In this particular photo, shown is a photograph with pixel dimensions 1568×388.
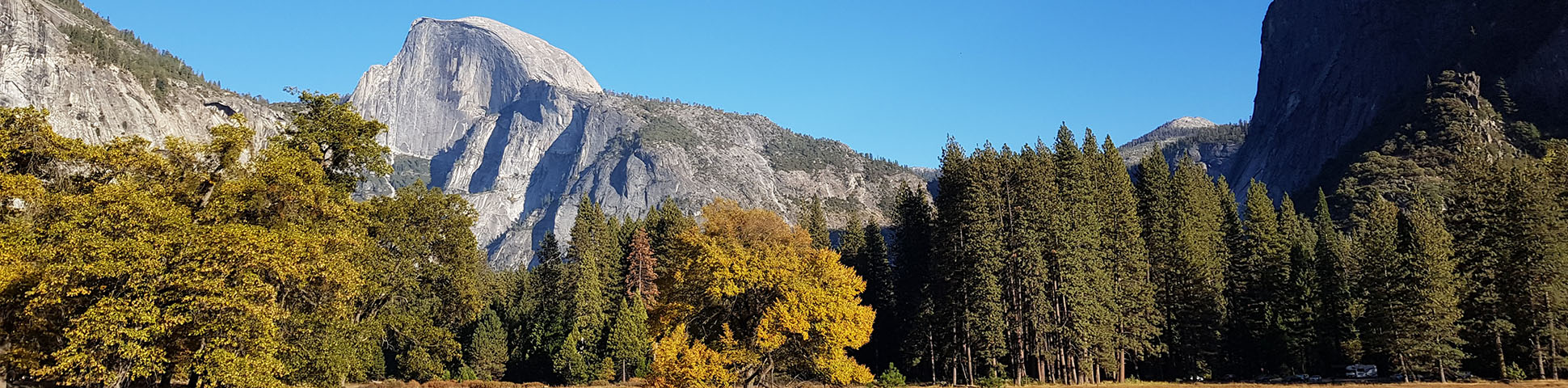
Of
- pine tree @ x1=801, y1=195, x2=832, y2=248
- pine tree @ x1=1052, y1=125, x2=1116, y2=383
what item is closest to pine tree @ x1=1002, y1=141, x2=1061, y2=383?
pine tree @ x1=1052, y1=125, x2=1116, y2=383

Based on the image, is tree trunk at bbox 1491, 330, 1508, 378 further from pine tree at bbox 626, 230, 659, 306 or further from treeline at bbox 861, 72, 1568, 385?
pine tree at bbox 626, 230, 659, 306

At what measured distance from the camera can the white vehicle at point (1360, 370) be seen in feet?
190

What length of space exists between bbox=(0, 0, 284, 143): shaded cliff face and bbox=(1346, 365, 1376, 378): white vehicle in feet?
493

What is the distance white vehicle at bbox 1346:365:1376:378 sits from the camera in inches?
2284

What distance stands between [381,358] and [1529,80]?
6490 inches

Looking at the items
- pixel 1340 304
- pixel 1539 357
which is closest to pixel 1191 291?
pixel 1340 304

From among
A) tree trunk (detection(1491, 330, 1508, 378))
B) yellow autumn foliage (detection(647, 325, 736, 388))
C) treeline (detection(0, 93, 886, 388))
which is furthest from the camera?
tree trunk (detection(1491, 330, 1508, 378))

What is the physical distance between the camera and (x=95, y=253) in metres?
22.5

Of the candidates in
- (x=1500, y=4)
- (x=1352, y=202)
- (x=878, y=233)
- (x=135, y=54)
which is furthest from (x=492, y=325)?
(x=1500, y=4)

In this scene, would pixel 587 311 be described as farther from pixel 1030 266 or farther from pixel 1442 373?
pixel 1442 373

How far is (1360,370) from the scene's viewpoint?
60.6 metres

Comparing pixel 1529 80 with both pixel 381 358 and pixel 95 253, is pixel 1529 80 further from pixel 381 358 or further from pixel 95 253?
pixel 95 253

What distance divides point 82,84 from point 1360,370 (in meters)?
179

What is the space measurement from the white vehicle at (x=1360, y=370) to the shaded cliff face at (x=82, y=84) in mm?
150220
